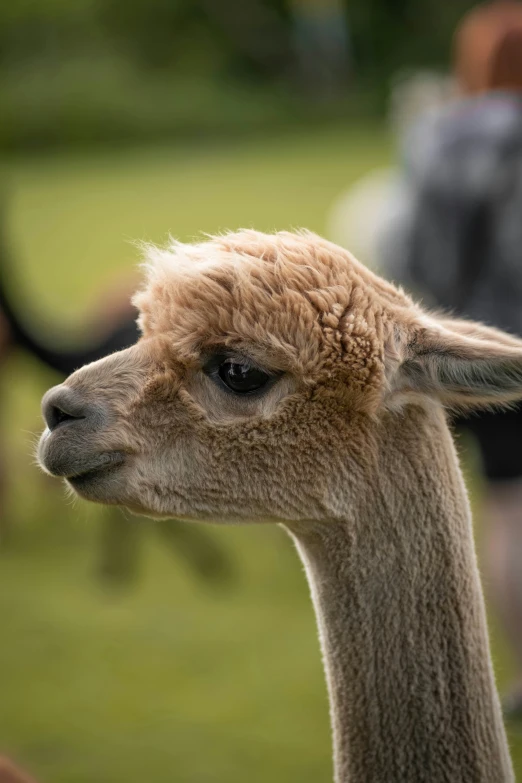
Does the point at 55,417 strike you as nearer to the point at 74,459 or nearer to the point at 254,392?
the point at 74,459

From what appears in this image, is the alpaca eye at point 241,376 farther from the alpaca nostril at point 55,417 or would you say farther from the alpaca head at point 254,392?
the alpaca nostril at point 55,417

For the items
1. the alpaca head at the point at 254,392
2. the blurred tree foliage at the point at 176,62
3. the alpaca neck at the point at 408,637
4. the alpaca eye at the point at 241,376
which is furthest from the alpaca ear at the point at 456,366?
the blurred tree foliage at the point at 176,62

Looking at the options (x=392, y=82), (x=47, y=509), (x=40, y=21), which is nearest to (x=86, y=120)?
(x=40, y=21)

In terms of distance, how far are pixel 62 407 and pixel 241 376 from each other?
32cm

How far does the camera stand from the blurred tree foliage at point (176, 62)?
62.1ft

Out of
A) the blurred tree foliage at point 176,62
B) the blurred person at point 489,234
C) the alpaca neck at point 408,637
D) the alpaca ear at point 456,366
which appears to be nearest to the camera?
the alpaca ear at point 456,366

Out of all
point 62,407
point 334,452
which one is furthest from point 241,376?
point 62,407

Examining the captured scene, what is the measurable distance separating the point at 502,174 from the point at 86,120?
16.4m

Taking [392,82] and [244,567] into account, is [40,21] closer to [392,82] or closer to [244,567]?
[392,82]

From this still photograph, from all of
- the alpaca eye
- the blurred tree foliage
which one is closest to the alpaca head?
the alpaca eye

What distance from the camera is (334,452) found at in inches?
74.4

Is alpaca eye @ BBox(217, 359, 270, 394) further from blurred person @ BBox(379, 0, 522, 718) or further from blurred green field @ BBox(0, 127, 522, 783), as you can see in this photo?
blurred green field @ BBox(0, 127, 522, 783)

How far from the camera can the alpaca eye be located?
73.9 inches

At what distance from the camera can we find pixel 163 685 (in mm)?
4367
